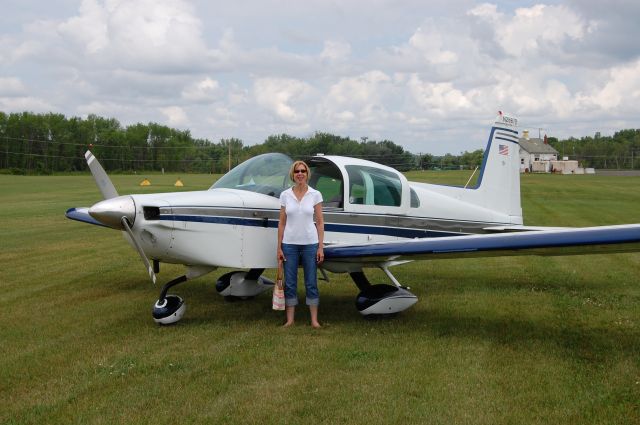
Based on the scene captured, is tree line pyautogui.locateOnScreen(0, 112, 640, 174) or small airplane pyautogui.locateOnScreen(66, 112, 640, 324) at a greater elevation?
tree line pyautogui.locateOnScreen(0, 112, 640, 174)

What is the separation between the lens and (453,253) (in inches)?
242

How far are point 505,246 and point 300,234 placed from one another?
6.75ft

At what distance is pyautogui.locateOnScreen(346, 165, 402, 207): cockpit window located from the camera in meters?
7.44

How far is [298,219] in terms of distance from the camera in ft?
21.2

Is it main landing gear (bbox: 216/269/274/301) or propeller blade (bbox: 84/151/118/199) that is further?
main landing gear (bbox: 216/269/274/301)

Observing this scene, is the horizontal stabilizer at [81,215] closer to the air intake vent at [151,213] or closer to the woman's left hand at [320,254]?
the air intake vent at [151,213]

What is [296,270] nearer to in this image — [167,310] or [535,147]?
[167,310]

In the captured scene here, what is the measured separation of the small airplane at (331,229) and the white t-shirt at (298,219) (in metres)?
0.46

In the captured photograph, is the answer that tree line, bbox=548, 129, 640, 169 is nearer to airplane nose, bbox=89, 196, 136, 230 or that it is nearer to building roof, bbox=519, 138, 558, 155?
building roof, bbox=519, 138, 558, 155

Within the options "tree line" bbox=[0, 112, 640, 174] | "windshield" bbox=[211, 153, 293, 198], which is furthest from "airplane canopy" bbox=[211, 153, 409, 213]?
"tree line" bbox=[0, 112, 640, 174]

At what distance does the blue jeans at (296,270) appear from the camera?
21.4ft

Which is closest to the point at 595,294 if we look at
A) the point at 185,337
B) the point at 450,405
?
the point at 450,405

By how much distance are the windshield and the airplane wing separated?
950 millimetres

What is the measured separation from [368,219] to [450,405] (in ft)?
11.2
